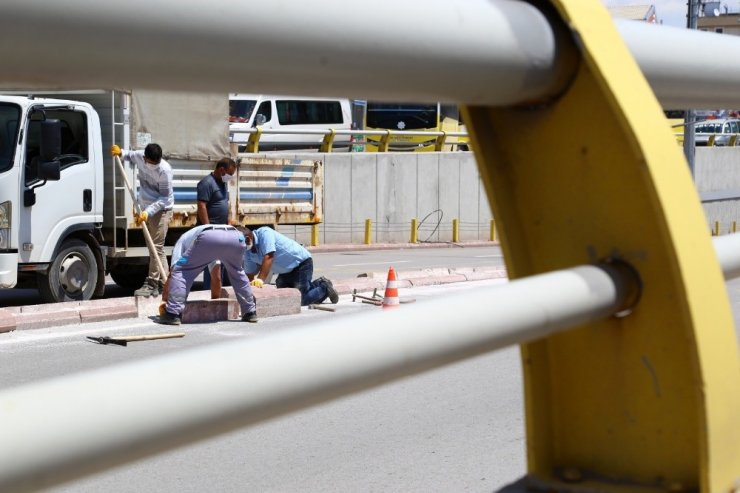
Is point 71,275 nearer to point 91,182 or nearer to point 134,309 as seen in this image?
point 91,182

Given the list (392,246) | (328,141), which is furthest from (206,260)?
(328,141)

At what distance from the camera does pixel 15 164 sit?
1310 centimetres

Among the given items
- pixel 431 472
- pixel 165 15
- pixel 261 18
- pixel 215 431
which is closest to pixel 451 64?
pixel 261 18

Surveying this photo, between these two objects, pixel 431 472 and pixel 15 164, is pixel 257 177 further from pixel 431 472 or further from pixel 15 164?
pixel 431 472

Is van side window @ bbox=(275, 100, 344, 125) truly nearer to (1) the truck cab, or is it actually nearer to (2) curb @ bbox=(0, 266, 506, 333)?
(1) the truck cab

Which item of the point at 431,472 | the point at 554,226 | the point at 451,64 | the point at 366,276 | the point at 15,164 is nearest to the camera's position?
the point at 451,64

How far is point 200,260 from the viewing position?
39.4 ft

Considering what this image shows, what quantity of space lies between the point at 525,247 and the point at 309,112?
30.2m

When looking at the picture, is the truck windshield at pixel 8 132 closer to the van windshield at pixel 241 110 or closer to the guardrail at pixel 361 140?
the guardrail at pixel 361 140

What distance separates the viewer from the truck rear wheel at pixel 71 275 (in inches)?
528

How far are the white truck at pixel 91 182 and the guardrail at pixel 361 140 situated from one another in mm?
8149

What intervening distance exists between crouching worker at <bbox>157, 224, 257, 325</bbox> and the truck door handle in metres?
2.34

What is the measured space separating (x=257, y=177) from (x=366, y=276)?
2141mm

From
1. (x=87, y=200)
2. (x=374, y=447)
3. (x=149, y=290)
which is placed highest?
(x=87, y=200)
